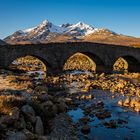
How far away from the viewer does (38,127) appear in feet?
44.2

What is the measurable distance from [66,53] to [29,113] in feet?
94.0

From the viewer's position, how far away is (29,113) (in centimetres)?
1416

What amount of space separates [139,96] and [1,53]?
650 inches

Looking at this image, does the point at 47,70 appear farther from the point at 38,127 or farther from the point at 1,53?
the point at 38,127

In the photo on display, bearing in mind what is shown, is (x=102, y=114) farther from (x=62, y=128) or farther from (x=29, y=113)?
(x=29, y=113)

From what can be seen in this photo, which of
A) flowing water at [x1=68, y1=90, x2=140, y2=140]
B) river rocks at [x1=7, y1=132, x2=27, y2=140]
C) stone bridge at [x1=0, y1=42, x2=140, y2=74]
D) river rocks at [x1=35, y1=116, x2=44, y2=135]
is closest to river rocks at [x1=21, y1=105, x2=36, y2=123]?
river rocks at [x1=35, y1=116, x2=44, y2=135]

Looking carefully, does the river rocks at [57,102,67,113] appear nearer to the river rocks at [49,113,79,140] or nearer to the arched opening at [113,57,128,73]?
the river rocks at [49,113,79,140]

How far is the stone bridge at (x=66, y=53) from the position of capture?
3566 centimetres

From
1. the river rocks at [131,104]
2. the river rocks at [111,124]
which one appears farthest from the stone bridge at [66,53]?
the river rocks at [111,124]

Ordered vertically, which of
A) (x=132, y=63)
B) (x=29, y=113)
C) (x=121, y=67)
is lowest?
(x=29, y=113)

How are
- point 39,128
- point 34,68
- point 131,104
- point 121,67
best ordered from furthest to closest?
point 121,67 < point 34,68 < point 131,104 < point 39,128

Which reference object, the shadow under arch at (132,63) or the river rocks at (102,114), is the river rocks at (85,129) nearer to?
the river rocks at (102,114)

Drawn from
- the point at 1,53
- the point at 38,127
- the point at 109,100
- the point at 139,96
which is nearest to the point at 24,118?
the point at 38,127

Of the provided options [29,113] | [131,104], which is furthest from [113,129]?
[131,104]
